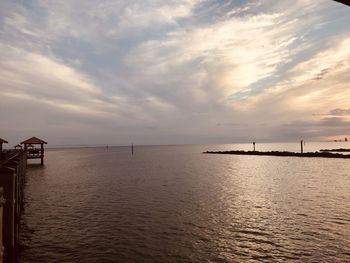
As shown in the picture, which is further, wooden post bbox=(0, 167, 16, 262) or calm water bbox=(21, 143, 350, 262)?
calm water bbox=(21, 143, 350, 262)

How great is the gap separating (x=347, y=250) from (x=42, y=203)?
2011cm

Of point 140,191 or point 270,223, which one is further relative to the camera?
point 140,191

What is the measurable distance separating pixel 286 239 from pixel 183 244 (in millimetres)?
4806

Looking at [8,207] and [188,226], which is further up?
[8,207]

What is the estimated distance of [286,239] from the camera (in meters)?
13.2

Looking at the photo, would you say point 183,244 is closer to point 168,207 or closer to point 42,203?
point 168,207

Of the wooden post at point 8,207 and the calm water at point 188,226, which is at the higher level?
the wooden post at point 8,207

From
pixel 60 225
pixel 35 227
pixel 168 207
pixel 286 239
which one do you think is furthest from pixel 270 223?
pixel 35 227

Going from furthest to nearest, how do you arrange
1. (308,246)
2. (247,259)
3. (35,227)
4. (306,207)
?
(306,207) < (35,227) < (308,246) < (247,259)

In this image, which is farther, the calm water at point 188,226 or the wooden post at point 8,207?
the calm water at point 188,226

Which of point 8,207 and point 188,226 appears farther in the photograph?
point 188,226

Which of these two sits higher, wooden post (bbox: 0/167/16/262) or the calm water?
wooden post (bbox: 0/167/16/262)

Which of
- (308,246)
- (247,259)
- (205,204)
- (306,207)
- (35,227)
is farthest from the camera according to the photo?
(205,204)

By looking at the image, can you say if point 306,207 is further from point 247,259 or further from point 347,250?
point 247,259
